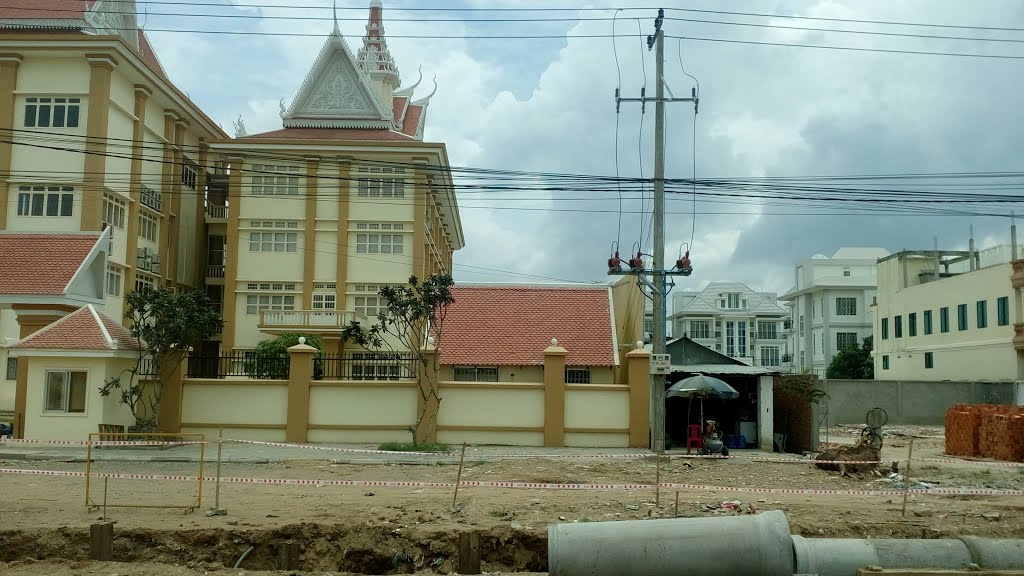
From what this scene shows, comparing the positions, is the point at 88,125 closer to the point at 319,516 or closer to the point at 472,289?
the point at 472,289

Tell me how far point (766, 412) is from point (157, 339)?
1616cm

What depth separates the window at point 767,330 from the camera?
9312 cm

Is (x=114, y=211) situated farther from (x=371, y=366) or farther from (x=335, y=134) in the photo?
(x=371, y=366)

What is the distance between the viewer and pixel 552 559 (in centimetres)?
1027

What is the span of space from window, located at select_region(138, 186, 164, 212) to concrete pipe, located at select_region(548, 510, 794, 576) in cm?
3476

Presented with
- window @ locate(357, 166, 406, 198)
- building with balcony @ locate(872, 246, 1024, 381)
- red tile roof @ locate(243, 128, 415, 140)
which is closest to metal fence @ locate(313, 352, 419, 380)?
window @ locate(357, 166, 406, 198)

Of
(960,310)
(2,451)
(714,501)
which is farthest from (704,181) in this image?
(960,310)

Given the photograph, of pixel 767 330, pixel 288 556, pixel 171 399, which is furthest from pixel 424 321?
pixel 767 330

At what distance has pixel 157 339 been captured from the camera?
76.4 feet

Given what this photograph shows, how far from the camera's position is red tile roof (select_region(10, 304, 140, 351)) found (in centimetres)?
2258

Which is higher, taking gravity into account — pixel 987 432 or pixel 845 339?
pixel 845 339

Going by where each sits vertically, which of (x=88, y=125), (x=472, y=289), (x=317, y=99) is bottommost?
(x=472, y=289)

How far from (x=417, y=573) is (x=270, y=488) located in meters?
5.56

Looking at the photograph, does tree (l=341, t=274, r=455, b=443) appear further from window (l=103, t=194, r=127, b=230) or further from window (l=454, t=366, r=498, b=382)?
window (l=103, t=194, r=127, b=230)
